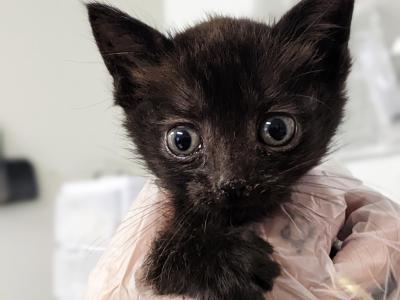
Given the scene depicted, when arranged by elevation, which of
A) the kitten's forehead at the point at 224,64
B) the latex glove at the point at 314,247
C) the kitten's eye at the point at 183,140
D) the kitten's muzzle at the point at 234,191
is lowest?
the latex glove at the point at 314,247

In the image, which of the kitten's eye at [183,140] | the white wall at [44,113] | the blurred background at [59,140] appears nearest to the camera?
the kitten's eye at [183,140]

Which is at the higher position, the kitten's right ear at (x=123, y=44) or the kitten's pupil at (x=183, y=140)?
the kitten's right ear at (x=123, y=44)

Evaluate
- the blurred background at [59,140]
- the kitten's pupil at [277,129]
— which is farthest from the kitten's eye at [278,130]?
the blurred background at [59,140]

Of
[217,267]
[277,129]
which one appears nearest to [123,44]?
[277,129]

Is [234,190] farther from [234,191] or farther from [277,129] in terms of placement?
[277,129]

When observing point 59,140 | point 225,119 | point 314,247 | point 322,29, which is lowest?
point 314,247

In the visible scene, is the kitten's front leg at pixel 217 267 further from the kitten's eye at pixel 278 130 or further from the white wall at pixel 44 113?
the white wall at pixel 44 113

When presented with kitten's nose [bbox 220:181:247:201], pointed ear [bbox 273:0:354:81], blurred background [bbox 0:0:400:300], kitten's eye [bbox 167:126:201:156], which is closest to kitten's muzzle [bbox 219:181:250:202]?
kitten's nose [bbox 220:181:247:201]
